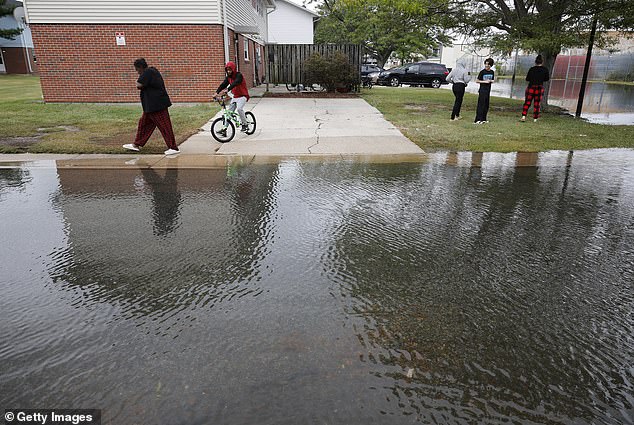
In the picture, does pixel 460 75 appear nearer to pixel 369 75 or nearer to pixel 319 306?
pixel 319 306

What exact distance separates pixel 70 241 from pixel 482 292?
3.99m

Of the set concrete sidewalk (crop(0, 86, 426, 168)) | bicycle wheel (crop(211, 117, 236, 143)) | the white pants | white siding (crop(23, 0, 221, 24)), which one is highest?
white siding (crop(23, 0, 221, 24))

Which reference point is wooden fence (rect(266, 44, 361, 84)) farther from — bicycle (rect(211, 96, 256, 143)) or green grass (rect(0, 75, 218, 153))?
bicycle (rect(211, 96, 256, 143))

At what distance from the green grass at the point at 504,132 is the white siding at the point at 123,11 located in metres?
7.18

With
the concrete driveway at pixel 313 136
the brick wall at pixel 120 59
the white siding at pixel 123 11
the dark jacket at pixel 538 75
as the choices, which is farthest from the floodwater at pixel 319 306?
the white siding at pixel 123 11

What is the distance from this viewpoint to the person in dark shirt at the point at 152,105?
862cm

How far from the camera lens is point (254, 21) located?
1006 inches

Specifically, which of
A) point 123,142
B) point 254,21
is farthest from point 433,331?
point 254,21

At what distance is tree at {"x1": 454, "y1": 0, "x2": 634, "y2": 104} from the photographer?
41.2 ft

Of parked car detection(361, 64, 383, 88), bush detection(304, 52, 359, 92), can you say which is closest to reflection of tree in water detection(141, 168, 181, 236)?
bush detection(304, 52, 359, 92)

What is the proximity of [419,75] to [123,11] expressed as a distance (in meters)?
21.3

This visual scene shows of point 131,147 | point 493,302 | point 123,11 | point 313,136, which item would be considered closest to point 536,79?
point 313,136

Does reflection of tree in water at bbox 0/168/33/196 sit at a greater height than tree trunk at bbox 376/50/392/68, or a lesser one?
lesser

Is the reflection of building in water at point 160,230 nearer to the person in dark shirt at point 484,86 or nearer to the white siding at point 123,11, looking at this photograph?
the person in dark shirt at point 484,86
